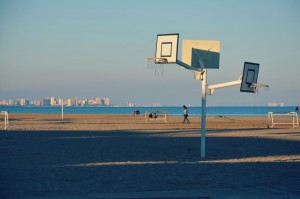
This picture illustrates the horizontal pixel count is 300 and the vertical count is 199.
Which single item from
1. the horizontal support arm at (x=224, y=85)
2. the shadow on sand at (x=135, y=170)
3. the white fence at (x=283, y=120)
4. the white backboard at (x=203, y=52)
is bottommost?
the shadow on sand at (x=135, y=170)

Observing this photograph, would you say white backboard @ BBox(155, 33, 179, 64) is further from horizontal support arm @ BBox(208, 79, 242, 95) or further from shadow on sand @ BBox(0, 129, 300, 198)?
shadow on sand @ BBox(0, 129, 300, 198)

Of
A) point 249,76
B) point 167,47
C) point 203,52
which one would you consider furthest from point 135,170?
point 249,76

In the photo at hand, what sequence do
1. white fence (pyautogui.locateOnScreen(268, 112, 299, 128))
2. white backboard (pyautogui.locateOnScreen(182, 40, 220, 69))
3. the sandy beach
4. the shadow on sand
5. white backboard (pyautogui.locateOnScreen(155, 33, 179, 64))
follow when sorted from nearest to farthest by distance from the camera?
the sandy beach, the shadow on sand, white backboard (pyautogui.locateOnScreen(155, 33, 179, 64)), white backboard (pyautogui.locateOnScreen(182, 40, 220, 69)), white fence (pyautogui.locateOnScreen(268, 112, 299, 128))

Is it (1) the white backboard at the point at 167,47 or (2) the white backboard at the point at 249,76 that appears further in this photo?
(2) the white backboard at the point at 249,76

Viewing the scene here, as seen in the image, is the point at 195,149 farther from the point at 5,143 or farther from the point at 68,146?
the point at 5,143

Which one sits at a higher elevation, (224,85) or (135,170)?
(224,85)

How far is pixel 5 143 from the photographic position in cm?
2323

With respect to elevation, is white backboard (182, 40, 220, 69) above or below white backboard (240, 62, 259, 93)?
above

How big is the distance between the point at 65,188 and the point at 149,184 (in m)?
1.87

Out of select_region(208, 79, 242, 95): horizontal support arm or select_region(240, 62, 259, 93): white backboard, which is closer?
select_region(208, 79, 242, 95): horizontal support arm

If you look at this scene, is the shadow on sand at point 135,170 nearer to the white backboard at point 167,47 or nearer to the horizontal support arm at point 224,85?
the horizontal support arm at point 224,85

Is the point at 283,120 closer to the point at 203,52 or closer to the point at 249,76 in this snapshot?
the point at 249,76

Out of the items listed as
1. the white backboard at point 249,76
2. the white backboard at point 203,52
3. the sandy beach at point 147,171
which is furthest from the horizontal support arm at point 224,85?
the sandy beach at point 147,171

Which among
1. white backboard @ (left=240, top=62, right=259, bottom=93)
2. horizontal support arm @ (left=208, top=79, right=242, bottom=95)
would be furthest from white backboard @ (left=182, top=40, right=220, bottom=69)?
white backboard @ (left=240, top=62, right=259, bottom=93)
